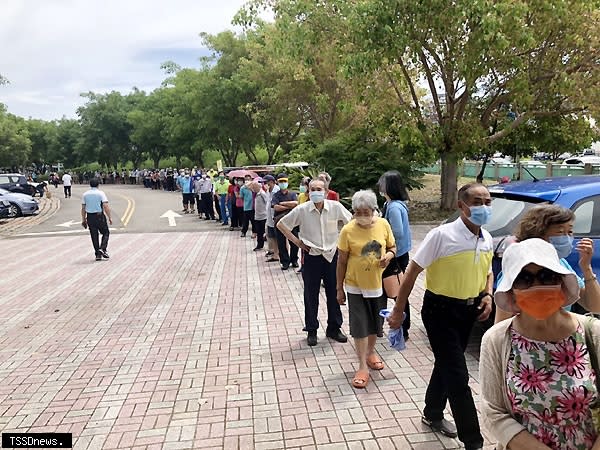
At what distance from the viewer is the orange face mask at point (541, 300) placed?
1.73 metres

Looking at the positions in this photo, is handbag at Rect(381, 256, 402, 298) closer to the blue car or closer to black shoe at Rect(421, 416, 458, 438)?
the blue car

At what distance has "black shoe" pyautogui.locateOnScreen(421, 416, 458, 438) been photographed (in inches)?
135

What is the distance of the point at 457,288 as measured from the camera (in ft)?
10.1

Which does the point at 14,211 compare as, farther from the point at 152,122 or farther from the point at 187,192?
the point at 152,122

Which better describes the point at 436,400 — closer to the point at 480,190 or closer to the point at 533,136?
the point at 480,190

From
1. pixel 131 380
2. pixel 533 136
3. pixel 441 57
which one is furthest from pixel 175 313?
pixel 533 136

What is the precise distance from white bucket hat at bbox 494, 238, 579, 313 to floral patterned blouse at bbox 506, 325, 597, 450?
137mm

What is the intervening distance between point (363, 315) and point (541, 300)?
262 centimetres

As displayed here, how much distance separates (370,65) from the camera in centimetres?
1186

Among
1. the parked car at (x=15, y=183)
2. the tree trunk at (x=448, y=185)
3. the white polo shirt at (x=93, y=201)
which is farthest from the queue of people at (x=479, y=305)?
the parked car at (x=15, y=183)

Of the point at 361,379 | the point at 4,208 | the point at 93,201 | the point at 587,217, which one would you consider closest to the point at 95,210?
the point at 93,201

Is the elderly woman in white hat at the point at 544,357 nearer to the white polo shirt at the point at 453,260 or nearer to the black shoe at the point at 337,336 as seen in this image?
the white polo shirt at the point at 453,260

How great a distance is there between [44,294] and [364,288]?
589 centimetres

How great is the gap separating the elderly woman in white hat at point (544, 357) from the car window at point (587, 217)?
3.04 metres
